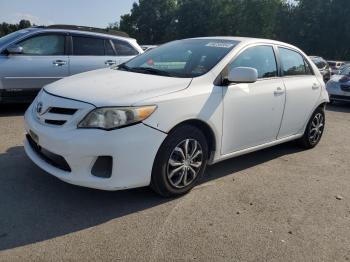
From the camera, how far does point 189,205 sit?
13.4 ft

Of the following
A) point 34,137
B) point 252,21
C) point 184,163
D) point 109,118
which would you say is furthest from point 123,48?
point 252,21

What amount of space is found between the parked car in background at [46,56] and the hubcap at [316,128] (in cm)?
420

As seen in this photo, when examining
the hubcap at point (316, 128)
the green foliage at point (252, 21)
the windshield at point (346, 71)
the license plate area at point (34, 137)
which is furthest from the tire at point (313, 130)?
the green foliage at point (252, 21)

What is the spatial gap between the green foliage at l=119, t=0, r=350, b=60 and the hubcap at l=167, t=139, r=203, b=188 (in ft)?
168

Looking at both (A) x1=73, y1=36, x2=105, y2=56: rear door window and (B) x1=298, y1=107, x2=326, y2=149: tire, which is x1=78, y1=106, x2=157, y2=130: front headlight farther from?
(A) x1=73, y1=36, x2=105, y2=56: rear door window

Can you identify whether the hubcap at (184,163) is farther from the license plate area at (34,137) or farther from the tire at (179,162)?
the license plate area at (34,137)

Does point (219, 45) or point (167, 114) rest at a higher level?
point (219, 45)

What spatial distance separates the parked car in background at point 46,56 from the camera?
7.50 meters

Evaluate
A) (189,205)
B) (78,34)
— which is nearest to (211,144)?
(189,205)

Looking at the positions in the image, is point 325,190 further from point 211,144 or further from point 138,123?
point 138,123

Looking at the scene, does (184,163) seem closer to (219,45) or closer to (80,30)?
(219,45)

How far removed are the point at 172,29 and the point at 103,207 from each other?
68576mm

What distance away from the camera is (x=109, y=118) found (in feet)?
11.9

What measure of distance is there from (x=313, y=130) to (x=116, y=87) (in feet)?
11.4
